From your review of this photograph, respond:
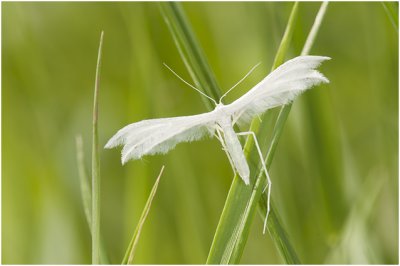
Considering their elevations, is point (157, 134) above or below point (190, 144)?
above

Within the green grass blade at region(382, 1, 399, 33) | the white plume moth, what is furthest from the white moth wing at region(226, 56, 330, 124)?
the green grass blade at region(382, 1, 399, 33)

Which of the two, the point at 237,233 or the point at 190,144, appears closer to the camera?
the point at 237,233

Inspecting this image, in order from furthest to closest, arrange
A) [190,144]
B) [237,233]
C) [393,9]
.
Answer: [190,144]
[393,9]
[237,233]

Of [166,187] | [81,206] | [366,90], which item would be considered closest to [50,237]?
[81,206]

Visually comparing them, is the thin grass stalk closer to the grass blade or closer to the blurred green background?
the grass blade

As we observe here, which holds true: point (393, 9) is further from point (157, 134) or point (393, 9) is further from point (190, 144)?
point (190, 144)

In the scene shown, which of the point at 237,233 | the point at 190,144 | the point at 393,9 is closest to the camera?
the point at 237,233

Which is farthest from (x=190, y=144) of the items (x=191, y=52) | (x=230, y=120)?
(x=191, y=52)
